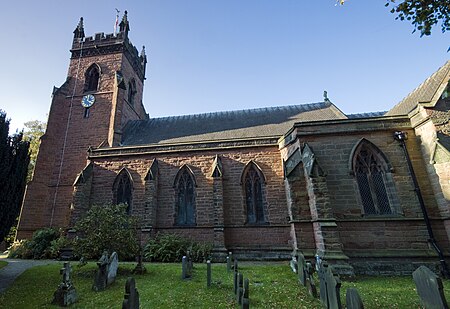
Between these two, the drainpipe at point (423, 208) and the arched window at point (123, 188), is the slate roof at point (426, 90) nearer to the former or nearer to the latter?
the drainpipe at point (423, 208)

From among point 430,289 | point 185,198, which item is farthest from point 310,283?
point 185,198

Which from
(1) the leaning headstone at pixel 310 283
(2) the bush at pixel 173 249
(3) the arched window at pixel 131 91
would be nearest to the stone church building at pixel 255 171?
(3) the arched window at pixel 131 91

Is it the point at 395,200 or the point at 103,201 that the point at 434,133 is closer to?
the point at 395,200

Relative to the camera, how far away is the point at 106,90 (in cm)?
2109

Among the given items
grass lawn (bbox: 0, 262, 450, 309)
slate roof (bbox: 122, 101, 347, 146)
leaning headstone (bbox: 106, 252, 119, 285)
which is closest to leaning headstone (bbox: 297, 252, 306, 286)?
grass lawn (bbox: 0, 262, 450, 309)

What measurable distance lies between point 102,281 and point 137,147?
959cm

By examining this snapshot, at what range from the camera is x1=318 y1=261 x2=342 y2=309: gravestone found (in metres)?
5.27

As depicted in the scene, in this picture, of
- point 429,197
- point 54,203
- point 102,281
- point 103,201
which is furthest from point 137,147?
point 429,197

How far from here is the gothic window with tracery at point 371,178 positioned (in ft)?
35.9

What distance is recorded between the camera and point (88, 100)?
20828 millimetres

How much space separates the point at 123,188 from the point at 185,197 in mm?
4200

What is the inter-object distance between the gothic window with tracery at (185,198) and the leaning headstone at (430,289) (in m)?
11.1

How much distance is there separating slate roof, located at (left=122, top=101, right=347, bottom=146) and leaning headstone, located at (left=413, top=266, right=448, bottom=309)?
1091 cm

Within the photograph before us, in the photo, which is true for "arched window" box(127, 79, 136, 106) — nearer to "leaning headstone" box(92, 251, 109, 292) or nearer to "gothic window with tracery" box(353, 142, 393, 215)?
"leaning headstone" box(92, 251, 109, 292)
